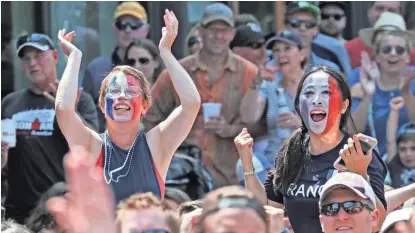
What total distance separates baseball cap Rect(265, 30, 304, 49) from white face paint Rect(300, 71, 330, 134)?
243 cm

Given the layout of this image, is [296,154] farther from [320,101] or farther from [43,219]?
[43,219]

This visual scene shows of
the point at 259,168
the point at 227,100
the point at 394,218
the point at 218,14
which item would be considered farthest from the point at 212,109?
the point at 394,218

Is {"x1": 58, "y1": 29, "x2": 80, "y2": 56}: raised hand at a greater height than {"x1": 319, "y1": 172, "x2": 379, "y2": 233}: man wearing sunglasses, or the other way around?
{"x1": 58, "y1": 29, "x2": 80, "y2": 56}: raised hand

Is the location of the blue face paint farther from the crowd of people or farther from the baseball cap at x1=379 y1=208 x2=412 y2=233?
the baseball cap at x1=379 y1=208 x2=412 y2=233

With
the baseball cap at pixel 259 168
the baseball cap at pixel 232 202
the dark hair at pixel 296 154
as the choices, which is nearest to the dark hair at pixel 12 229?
the dark hair at pixel 296 154

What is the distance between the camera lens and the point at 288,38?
24.8 ft

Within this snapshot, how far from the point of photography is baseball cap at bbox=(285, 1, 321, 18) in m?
7.78

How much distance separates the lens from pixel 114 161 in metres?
4.87

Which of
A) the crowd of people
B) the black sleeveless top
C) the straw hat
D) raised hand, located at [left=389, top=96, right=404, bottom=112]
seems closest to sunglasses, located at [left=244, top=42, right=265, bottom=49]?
the crowd of people

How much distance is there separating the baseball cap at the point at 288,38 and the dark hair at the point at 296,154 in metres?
2.37

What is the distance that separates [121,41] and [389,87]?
184 cm

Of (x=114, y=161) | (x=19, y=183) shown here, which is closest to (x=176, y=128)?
(x=114, y=161)

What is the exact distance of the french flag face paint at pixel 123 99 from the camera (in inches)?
196

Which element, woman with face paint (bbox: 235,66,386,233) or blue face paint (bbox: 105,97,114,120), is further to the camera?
blue face paint (bbox: 105,97,114,120)
